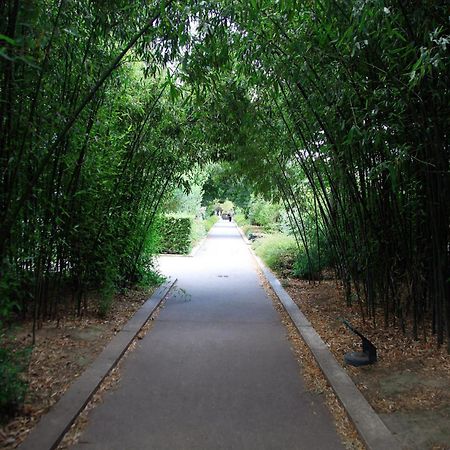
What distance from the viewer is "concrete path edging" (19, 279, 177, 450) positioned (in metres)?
2.76

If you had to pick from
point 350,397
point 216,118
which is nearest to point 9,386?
point 350,397

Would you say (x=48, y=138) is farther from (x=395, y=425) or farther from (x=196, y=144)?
(x=196, y=144)

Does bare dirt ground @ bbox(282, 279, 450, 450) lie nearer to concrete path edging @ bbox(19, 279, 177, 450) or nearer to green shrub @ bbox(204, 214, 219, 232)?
concrete path edging @ bbox(19, 279, 177, 450)

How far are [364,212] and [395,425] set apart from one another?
2.60 metres

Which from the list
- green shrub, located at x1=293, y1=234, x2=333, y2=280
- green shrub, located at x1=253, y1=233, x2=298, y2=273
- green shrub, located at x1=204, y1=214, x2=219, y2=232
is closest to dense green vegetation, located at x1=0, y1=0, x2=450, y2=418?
green shrub, located at x1=293, y1=234, x2=333, y2=280

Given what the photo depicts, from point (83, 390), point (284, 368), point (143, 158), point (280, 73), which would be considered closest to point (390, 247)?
point (284, 368)

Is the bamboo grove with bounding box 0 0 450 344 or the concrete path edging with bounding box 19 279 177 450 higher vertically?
the bamboo grove with bounding box 0 0 450 344

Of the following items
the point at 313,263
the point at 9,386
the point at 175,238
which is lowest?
the point at 9,386

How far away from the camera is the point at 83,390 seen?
356 cm

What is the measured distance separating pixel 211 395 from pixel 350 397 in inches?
43.2

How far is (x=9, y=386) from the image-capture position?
284 cm

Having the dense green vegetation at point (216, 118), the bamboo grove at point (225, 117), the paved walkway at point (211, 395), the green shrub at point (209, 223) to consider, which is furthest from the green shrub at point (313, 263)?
the green shrub at point (209, 223)

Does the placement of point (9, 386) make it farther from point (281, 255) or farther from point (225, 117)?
point (281, 255)

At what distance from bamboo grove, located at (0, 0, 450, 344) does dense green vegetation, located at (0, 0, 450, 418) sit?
0.07ft
